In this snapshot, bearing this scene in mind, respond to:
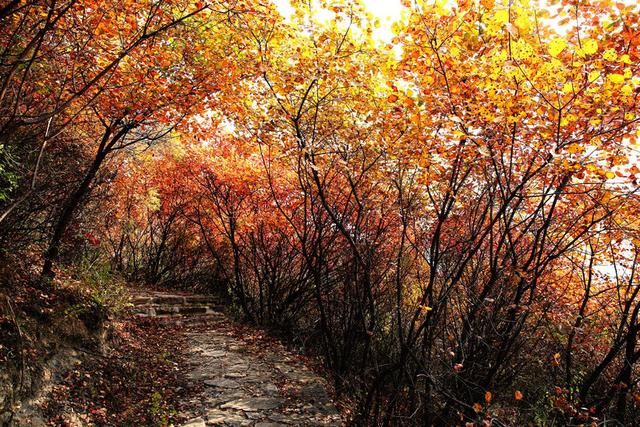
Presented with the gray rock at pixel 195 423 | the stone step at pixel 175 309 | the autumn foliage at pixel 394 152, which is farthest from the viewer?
the stone step at pixel 175 309

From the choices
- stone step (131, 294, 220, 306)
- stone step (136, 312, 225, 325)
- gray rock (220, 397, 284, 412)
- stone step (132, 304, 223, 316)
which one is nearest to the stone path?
gray rock (220, 397, 284, 412)

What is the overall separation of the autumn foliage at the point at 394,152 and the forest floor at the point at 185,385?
1032mm

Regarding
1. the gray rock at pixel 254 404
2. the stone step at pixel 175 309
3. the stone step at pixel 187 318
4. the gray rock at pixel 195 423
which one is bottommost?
the gray rock at pixel 195 423

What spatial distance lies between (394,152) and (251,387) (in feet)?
14.7

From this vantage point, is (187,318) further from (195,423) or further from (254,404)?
(195,423)

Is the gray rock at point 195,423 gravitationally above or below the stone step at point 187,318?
below

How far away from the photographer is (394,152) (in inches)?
235

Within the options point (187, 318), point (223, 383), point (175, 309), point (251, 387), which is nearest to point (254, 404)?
point (251, 387)

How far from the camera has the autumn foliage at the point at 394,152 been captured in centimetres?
399

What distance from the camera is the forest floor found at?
4.66 meters

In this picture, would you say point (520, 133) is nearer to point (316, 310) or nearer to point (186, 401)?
→ point (186, 401)

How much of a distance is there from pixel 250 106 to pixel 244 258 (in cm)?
612

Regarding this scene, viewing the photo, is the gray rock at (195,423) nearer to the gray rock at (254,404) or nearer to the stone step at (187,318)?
the gray rock at (254,404)

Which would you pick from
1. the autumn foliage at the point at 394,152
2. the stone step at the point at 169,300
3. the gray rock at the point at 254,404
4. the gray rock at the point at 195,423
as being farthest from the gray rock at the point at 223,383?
the stone step at the point at 169,300
